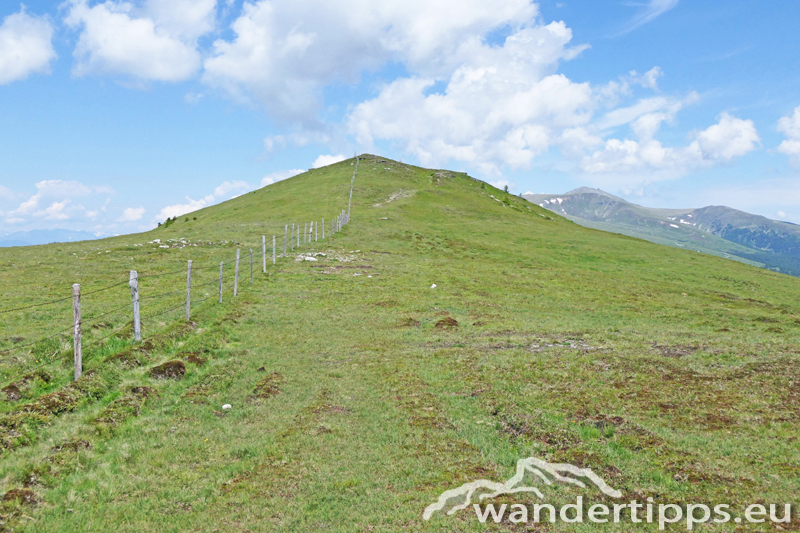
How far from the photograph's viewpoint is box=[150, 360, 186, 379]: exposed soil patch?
14.9m

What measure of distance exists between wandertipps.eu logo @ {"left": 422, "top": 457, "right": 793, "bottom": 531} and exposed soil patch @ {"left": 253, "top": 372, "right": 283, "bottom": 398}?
790cm

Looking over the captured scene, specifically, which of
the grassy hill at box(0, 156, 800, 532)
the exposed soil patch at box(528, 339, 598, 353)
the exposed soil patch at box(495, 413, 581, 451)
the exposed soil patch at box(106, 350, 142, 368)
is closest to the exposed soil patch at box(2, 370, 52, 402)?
the grassy hill at box(0, 156, 800, 532)

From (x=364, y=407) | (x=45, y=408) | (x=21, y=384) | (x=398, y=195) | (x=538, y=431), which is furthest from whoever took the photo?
(x=398, y=195)

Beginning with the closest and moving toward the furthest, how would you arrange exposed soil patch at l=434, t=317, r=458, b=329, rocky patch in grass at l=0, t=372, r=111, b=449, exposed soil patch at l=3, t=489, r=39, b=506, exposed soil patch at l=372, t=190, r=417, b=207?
1. exposed soil patch at l=3, t=489, r=39, b=506
2. rocky patch in grass at l=0, t=372, r=111, b=449
3. exposed soil patch at l=434, t=317, r=458, b=329
4. exposed soil patch at l=372, t=190, r=417, b=207

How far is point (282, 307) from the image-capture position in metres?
28.0

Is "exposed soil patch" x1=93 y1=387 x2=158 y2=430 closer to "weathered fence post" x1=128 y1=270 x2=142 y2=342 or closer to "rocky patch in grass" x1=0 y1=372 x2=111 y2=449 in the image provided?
"rocky patch in grass" x1=0 y1=372 x2=111 y2=449

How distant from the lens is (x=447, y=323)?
25.2m

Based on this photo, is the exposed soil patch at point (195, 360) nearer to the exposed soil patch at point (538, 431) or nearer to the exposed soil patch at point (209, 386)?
the exposed soil patch at point (209, 386)

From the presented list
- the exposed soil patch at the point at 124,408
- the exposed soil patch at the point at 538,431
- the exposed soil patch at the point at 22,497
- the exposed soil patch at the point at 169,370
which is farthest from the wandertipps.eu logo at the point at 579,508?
the exposed soil patch at the point at 169,370

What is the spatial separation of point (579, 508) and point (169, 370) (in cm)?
1341

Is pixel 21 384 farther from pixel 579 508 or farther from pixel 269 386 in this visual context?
pixel 579 508

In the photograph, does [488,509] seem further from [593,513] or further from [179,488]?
[179,488]

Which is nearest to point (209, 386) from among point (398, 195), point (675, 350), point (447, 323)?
point (447, 323)

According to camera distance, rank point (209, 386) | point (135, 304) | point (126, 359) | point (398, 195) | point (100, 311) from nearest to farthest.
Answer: point (209, 386) < point (126, 359) < point (135, 304) < point (100, 311) < point (398, 195)
